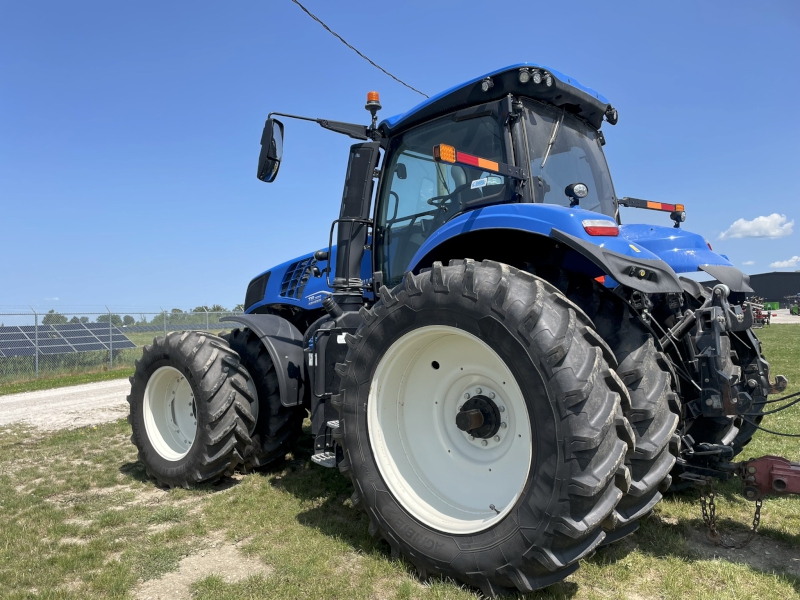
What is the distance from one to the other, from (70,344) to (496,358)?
57.6 ft

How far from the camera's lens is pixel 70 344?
16859mm

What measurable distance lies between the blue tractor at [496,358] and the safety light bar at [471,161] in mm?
12

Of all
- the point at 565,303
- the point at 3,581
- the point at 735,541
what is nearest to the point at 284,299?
the point at 3,581

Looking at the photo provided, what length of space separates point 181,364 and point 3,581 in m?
1.82

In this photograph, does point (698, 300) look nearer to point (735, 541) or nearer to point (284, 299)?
point (735, 541)

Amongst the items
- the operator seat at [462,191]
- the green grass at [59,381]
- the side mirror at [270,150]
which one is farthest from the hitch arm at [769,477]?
the green grass at [59,381]

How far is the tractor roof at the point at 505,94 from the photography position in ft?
11.4

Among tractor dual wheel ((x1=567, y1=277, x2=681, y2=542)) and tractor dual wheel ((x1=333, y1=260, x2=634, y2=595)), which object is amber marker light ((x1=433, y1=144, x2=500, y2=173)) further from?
tractor dual wheel ((x1=567, y1=277, x2=681, y2=542))

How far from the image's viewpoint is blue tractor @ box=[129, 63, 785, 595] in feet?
7.82

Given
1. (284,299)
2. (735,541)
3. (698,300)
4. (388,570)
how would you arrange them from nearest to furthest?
(388,570), (735,541), (698,300), (284,299)

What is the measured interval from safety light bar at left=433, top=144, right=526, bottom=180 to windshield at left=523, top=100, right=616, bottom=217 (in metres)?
0.15

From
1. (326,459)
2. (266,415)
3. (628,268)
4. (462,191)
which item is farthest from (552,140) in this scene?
(266,415)

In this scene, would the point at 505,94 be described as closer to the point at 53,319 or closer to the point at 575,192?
the point at 575,192

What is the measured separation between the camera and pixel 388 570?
284 cm
